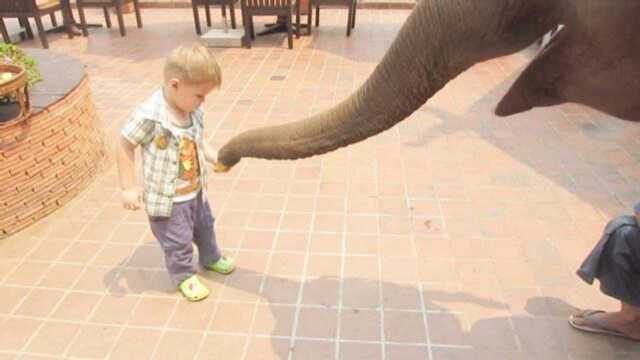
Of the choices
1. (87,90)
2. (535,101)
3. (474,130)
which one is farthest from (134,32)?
(535,101)

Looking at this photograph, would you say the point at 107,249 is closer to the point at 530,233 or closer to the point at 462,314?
the point at 462,314

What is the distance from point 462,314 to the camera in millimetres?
2943

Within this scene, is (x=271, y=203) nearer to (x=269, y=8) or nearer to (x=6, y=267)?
(x=6, y=267)

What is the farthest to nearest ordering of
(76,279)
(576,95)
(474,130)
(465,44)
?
1. (474,130)
2. (76,279)
3. (576,95)
4. (465,44)

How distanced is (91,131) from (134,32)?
6.00 m

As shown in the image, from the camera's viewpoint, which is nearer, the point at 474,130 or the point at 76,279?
the point at 76,279

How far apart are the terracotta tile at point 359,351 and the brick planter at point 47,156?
107 inches

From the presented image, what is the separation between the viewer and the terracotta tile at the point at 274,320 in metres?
2.83

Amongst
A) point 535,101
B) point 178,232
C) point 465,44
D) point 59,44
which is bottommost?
point 59,44

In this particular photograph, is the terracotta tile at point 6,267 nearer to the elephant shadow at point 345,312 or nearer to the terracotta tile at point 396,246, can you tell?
the elephant shadow at point 345,312

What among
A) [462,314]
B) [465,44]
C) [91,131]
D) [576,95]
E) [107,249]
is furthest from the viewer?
[91,131]

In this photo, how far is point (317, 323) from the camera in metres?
2.88

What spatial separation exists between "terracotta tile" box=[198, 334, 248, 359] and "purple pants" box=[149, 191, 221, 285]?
455 mm

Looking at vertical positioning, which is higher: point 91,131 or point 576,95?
point 576,95
